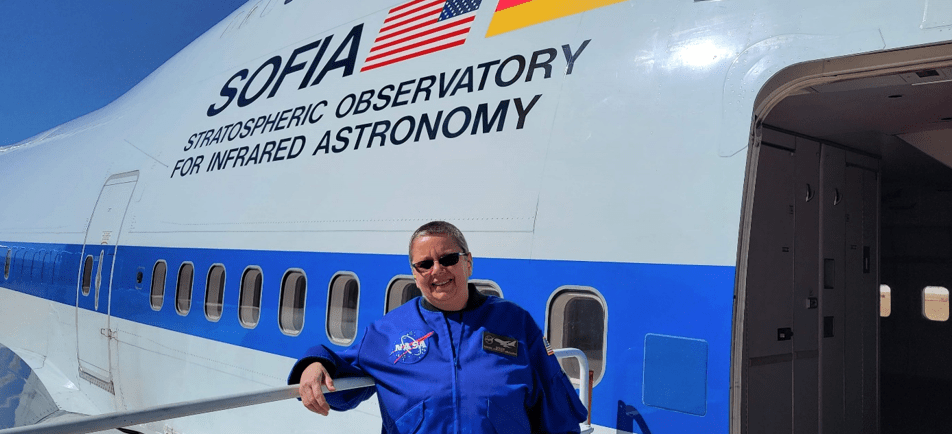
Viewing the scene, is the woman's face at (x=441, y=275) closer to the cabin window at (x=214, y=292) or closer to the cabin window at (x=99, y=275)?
the cabin window at (x=214, y=292)

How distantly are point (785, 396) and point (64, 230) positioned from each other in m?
8.04

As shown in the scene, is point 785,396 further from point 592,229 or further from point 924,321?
point 924,321

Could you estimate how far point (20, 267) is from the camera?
399 inches

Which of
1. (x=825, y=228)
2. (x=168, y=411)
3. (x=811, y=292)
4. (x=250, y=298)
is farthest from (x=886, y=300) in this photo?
(x=168, y=411)

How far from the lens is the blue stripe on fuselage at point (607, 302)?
2.67 metres

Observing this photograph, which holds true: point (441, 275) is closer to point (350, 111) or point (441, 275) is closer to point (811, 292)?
point (350, 111)

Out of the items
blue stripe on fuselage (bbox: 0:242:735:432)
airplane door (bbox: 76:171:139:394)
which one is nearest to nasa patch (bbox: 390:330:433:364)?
blue stripe on fuselage (bbox: 0:242:735:432)

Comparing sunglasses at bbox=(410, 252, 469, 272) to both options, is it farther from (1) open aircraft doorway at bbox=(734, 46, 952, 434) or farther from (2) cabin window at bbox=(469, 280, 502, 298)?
(2) cabin window at bbox=(469, 280, 502, 298)

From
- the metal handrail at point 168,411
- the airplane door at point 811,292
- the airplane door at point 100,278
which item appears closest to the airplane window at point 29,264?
the airplane door at point 100,278

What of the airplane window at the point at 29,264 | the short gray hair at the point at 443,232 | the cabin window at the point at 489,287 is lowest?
the airplane window at the point at 29,264

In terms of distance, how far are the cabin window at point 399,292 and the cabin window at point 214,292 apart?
6.61 feet

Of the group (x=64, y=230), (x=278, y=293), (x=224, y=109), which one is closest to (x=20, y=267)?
(x=64, y=230)

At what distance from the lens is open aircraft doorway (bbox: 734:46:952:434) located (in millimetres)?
2785

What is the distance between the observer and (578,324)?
320cm
